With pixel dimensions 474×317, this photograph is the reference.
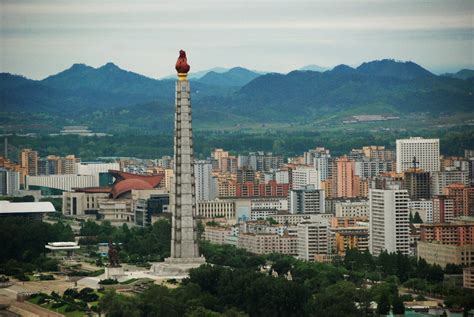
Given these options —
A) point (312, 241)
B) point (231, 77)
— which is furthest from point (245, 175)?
point (231, 77)

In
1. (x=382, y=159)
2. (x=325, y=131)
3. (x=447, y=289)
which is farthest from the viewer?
(x=325, y=131)

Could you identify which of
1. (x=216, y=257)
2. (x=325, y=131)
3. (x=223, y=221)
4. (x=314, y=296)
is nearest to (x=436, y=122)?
(x=325, y=131)

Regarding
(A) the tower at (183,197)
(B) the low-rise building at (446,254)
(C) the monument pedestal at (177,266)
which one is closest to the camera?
(C) the monument pedestal at (177,266)

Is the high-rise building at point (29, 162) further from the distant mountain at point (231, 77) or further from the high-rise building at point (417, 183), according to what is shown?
the distant mountain at point (231, 77)

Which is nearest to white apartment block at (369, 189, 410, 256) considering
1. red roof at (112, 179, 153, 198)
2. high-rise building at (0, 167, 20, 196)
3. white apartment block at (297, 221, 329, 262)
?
white apartment block at (297, 221, 329, 262)

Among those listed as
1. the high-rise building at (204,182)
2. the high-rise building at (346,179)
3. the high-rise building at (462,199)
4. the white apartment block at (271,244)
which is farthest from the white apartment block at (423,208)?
the high-rise building at (204,182)

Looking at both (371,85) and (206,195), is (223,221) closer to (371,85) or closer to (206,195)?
(206,195)
